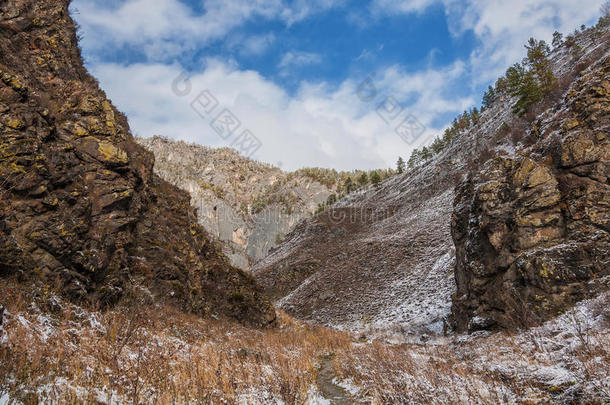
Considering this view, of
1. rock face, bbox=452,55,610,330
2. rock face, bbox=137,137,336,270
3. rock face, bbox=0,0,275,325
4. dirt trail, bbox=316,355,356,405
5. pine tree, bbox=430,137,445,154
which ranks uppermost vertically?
rock face, bbox=137,137,336,270

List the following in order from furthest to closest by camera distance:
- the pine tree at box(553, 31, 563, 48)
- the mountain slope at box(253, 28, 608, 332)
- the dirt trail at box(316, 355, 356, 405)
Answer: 1. the pine tree at box(553, 31, 563, 48)
2. the mountain slope at box(253, 28, 608, 332)
3. the dirt trail at box(316, 355, 356, 405)

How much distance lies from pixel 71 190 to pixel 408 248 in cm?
3509

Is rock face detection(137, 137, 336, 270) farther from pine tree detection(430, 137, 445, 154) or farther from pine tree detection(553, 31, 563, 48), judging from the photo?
pine tree detection(553, 31, 563, 48)

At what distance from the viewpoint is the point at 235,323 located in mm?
17156

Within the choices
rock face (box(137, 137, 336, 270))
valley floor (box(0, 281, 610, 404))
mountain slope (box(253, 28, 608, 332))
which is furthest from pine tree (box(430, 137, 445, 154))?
valley floor (box(0, 281, 610, 404))

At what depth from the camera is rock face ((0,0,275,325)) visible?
27.1ft

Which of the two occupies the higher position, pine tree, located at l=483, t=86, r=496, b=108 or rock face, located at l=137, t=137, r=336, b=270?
rock face, located at l=137, t=137, r=336, b=270

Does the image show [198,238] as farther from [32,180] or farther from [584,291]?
[584,291]

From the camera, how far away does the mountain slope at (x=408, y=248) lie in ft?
57.7

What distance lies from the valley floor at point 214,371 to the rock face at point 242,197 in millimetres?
102858

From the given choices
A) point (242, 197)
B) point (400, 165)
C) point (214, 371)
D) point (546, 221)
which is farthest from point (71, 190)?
point (242, 197)

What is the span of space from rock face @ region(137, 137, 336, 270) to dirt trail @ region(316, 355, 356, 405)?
100 meters

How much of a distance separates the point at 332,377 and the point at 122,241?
29.1 ft

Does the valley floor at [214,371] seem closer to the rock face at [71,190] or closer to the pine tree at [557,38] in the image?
the rock face at [71,190]
